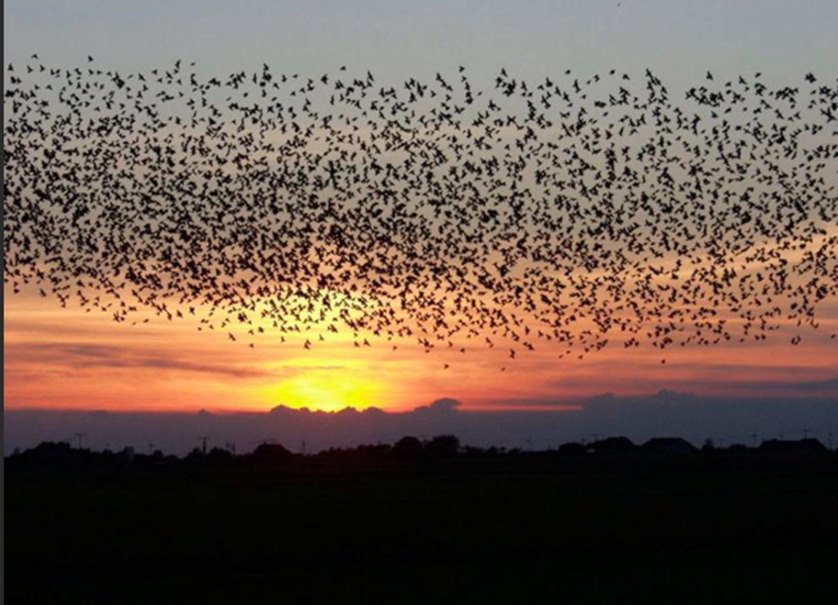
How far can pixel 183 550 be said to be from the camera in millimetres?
38469

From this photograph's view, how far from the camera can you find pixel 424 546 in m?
40.0

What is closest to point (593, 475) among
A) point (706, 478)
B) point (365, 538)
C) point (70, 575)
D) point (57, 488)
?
point (706, 478)

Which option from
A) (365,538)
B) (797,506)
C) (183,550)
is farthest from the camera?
(797,506)

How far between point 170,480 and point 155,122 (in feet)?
172

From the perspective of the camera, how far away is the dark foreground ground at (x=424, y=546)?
3181 cm

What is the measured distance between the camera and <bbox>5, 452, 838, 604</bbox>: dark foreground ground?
31.8 meters

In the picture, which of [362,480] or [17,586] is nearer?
[17,586]

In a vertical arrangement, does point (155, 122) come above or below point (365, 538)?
above

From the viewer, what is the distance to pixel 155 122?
34.9 metres

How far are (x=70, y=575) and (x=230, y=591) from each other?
4.58 metres

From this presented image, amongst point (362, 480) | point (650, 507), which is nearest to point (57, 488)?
point (362, 480)

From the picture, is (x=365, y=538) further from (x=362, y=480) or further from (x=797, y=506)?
(x=362, y=480)

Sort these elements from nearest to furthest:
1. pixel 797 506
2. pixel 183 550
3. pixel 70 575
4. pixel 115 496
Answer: pixel 70 575 → pixel 183 550 → pixel 797 506 → pixel 115 496

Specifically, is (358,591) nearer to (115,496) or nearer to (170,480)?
(115,496)
